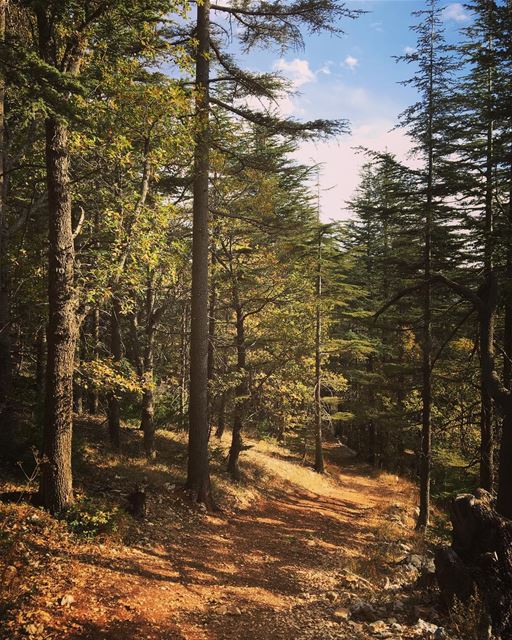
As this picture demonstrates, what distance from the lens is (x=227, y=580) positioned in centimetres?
731

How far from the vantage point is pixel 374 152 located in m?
14.3

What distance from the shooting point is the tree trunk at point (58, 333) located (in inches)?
277

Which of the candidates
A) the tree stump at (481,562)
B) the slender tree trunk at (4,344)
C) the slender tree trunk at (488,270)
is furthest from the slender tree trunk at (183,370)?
the tree stump at (481,562)

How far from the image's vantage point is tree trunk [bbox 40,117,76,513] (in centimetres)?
704

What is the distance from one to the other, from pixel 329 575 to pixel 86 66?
37.3 ft

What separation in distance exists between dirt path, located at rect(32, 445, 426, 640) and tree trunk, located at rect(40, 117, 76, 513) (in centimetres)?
138

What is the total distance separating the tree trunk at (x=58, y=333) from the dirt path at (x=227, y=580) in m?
1.38

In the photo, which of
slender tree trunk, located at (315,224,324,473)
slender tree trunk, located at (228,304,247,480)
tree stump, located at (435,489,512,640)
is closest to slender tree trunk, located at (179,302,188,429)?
slender tree trunk, located at (228,304,247,480)

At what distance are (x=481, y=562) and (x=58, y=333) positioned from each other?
7568mm

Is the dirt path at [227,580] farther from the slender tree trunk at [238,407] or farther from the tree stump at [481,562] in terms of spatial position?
the slender tree trunk at [238,407]

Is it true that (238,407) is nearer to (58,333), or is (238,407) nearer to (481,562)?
(58,333)

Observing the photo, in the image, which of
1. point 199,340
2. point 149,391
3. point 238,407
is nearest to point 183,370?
point 238,407

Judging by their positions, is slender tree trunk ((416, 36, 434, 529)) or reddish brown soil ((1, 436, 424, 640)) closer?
reddish brown soil ((1, 436, 424, 640))

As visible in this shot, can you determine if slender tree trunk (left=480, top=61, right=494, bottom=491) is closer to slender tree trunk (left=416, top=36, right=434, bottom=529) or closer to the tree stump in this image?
slender tree trunk (left=416, top=36, right=434, bottom=529)
